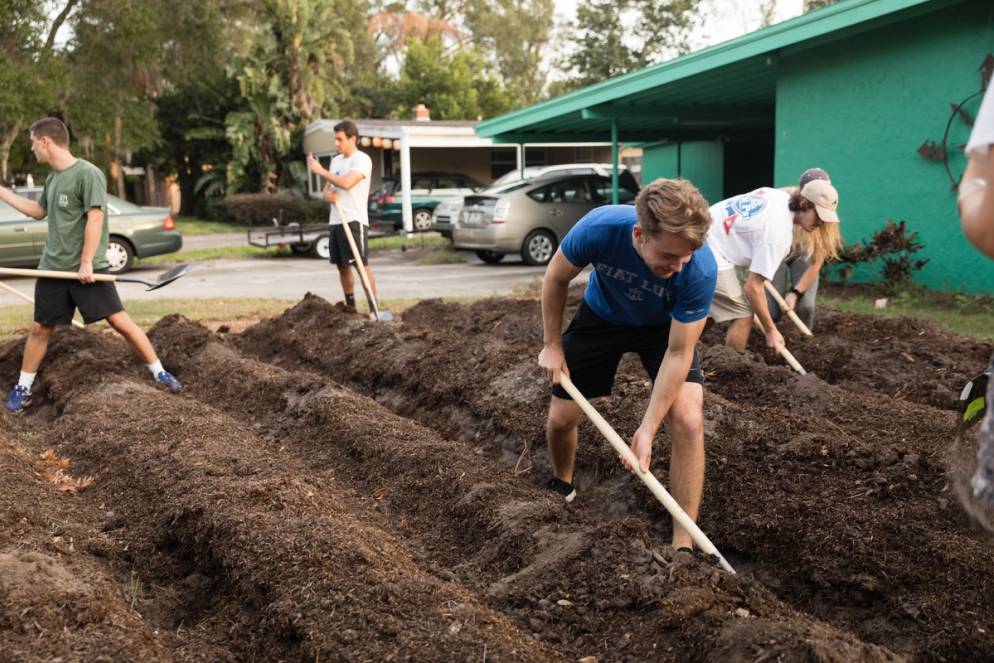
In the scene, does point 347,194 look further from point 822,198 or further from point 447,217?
point 447,217

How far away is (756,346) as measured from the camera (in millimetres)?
8062

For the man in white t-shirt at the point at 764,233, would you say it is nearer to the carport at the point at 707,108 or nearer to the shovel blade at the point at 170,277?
the shovel blade at the point at 170,277

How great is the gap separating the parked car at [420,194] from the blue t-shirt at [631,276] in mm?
19767

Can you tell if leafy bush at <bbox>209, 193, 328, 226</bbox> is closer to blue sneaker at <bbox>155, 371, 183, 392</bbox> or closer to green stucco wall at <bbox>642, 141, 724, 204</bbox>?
green stucco wall at <bbox>642, 141, 724, 204</bbox>

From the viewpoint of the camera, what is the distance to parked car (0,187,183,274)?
15062 mm

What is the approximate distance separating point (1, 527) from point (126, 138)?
27.7 metres

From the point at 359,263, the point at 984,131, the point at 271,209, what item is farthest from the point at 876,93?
the point at 271,209

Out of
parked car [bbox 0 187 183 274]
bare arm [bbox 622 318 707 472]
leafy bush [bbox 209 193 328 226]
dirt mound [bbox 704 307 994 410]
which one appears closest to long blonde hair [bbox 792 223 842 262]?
dirt mound [bbox 704 307 994 410]

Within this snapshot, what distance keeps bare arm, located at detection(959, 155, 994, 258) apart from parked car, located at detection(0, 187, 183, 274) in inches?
596

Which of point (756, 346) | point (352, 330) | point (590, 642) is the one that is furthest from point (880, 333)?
point (590, 642)

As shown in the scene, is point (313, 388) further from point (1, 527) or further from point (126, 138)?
point (126, 138)

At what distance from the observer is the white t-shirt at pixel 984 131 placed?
1.68 metres

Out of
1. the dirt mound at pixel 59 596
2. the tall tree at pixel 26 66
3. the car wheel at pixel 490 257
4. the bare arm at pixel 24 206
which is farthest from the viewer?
the tall tree at pixel 26 66

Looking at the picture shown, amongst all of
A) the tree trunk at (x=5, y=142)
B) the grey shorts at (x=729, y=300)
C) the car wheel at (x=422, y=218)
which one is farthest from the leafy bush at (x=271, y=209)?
the grey shorts at (x=729, y=300)
